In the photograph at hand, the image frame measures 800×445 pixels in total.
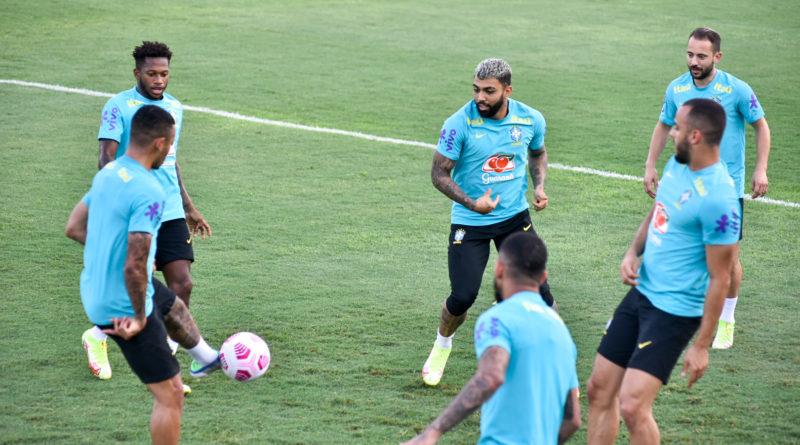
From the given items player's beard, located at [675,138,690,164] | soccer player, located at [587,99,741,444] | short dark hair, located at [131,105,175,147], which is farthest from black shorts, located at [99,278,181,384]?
player's beard, located at [675,138,690,164]

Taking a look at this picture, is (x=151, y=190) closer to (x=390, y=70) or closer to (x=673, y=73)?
(x=390, y=70)

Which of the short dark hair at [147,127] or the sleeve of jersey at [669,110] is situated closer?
the short dark hair at [147,127]

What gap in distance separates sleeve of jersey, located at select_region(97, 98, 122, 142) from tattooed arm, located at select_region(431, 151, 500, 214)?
251cm

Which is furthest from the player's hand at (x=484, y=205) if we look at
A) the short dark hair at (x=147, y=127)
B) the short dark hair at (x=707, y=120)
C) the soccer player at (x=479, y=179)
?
the short dark hair at (x=147, y=127)

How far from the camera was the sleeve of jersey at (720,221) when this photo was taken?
5180 mm

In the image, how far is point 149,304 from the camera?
18.3ft

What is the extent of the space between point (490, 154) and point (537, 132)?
0.54 meters

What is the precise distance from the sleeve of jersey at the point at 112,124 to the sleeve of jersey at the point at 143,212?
2.06 meters

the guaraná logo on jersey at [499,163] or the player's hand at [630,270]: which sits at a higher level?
the guaraná logo on jersey at [499,163]

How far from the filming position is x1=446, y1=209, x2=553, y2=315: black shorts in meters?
7.18

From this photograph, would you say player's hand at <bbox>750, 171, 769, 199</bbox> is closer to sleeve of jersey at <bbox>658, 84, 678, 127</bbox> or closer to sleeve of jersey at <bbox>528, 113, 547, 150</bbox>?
sleeve of jersey at <bbox>658, 84, 678, 127</bbox>

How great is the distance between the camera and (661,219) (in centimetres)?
557

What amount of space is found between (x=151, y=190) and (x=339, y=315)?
11.9 ft

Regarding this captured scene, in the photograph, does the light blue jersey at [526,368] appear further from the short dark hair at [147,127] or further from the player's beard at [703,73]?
the player's beard at [703,73]
